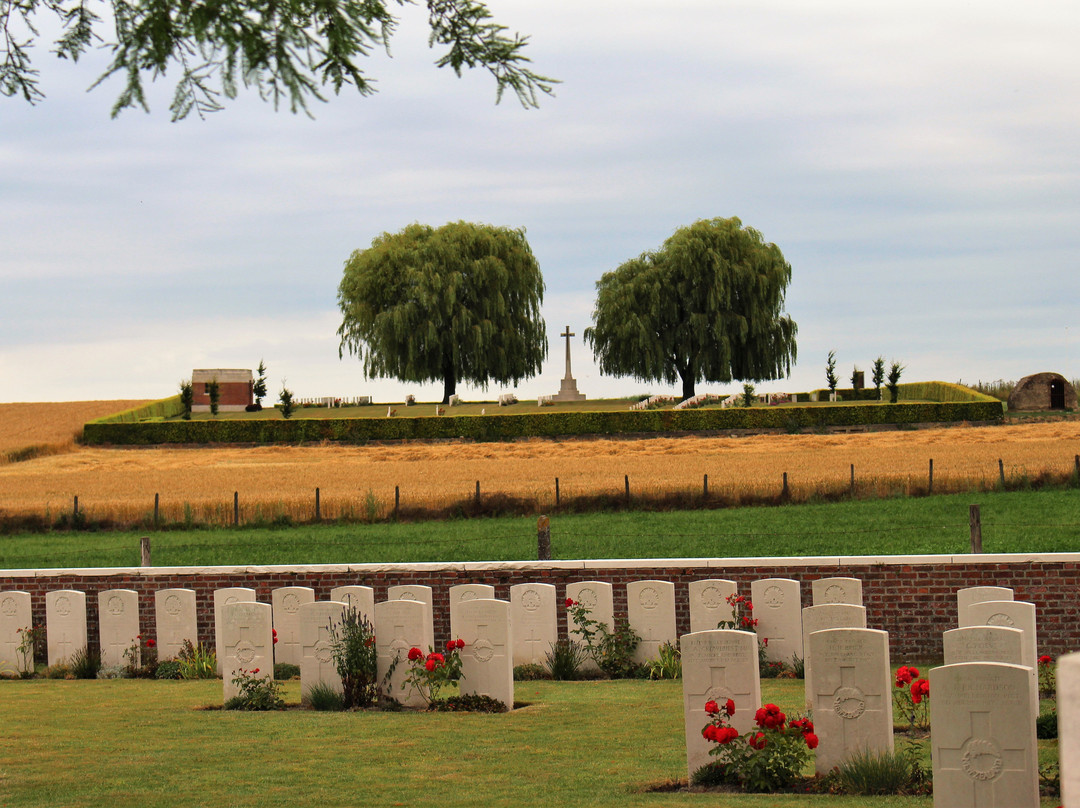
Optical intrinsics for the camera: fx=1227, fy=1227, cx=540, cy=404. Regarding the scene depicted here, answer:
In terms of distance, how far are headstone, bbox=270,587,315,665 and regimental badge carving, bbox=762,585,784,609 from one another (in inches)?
211

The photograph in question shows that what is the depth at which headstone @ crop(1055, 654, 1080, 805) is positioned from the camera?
4082mm

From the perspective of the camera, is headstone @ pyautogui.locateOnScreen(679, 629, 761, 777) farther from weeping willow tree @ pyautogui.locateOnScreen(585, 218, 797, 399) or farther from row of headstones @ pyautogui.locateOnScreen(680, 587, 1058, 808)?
weeping willow tree @ pyautogui.locateOnScreen(585, 218, 797, 399)

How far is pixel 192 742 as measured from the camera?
10078mm

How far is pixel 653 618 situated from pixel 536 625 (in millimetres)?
1331

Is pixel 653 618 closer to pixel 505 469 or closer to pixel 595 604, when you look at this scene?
pixel 595 604

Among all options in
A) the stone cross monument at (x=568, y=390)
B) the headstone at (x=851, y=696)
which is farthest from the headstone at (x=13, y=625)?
the stone cross monument at (x=568, y=390)

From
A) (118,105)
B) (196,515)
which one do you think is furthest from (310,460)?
(118,105)

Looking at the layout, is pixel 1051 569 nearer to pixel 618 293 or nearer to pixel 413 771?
pixel 413 771

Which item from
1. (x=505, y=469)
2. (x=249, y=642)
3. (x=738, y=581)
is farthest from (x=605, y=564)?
(x=505, y=469)

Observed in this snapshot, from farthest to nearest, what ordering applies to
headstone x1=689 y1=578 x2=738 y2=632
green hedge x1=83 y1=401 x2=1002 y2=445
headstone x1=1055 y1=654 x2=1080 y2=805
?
green hedge x1=83 y1=401 x2=1002 y2=445
headstone x1=689 y1=578 x2=738 y2=632
headstone x1=1055 y1=654 x2=1080 y2=805

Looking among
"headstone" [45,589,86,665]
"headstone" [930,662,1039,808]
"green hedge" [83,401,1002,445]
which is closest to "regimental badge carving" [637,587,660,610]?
"headstone" [45,589,86,665]

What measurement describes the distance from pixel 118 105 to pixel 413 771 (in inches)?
200

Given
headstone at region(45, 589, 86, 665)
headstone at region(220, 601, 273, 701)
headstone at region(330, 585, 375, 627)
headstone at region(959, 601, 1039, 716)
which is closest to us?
headstone at region(959, 601, 1039, 716)

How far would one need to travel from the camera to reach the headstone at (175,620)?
14.9m
